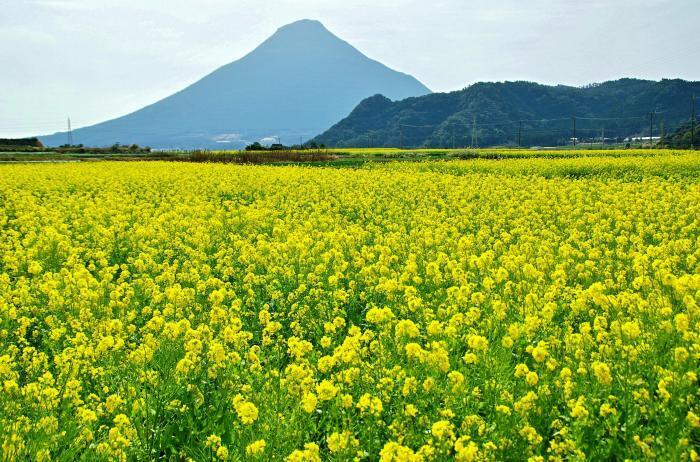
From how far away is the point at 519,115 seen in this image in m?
142

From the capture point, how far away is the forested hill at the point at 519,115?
12431 cm

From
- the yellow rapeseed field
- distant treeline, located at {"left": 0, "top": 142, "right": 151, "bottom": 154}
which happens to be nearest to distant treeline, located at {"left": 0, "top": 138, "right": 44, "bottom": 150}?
distant treeline, located at {"left": 0, "top": 142, "right": 151, "bottom": 154}

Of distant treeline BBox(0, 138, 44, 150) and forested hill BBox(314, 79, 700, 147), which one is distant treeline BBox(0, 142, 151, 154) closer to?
distant treeline BBox(0, 138, 44, 150)

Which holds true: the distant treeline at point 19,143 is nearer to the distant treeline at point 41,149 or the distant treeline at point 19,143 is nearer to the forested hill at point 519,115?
the distant treeline at point 41,149

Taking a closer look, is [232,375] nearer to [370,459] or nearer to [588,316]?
[370,459]

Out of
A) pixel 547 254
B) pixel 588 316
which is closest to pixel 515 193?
pixel 547 254

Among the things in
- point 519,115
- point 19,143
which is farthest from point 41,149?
point 519,115

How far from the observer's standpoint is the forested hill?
124 metres

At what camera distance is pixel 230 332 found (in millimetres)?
5562

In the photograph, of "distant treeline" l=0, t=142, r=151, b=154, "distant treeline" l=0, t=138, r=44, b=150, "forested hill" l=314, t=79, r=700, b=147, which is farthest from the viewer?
"forested hill" l=314, t=79, r=700, b=147

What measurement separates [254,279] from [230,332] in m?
2.70

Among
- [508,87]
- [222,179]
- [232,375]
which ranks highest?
[508,87]

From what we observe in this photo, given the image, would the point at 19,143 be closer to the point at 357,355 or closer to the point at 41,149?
the point at 41,149

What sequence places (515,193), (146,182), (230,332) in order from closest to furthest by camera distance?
(230,332) < (515,193) < (146,182)
